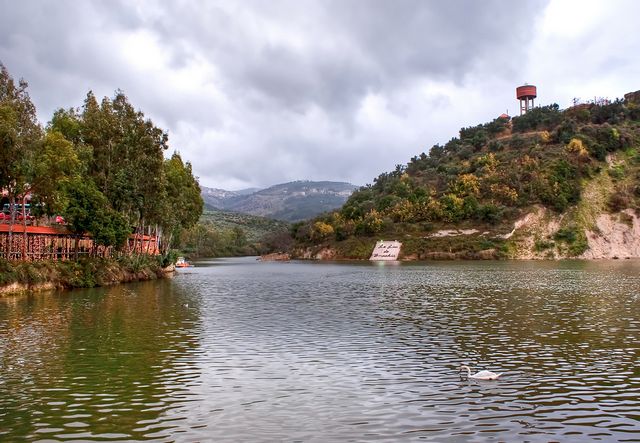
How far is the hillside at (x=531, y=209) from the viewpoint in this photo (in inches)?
6294

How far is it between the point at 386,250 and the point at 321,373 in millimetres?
151514

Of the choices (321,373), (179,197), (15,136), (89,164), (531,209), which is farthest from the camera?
(531,209)

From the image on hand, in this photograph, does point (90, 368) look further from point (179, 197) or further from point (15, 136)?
point (179, 197)

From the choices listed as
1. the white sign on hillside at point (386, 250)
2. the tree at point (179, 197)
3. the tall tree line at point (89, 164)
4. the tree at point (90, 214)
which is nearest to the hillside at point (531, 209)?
the white sign on hillside at point (386, 250)

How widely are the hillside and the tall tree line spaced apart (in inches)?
3805

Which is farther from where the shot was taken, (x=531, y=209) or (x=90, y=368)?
(x=531, y=209)

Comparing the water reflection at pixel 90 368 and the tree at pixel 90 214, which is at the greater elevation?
the tree at pixel 90 214

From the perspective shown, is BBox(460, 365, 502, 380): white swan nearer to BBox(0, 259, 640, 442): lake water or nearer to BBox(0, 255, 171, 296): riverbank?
BBox(0, 259, 640, 442): lake water

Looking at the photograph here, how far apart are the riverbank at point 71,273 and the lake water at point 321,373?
424 inches

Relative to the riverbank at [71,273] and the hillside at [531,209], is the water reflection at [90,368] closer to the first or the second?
the riverbank at [71,273]

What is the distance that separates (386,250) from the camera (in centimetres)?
17338

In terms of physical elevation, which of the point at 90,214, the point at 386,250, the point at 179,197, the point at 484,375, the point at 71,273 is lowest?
the point at 484,375

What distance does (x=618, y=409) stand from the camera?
698 inches

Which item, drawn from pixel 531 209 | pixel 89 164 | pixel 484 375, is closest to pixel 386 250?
pixel 531 209
